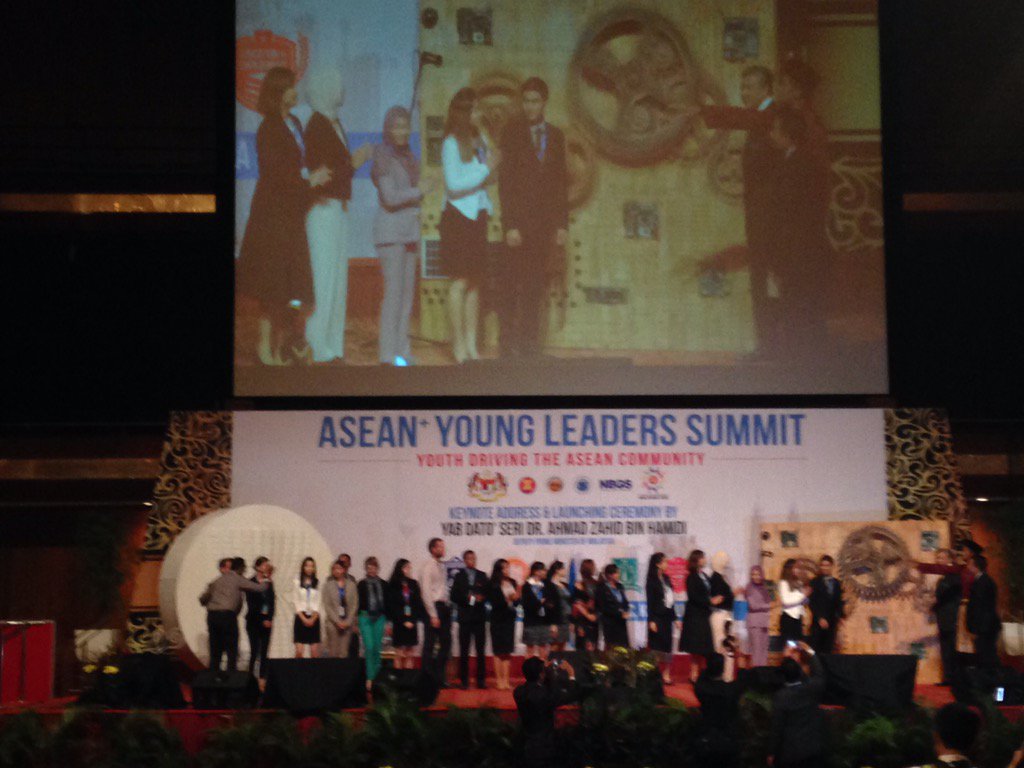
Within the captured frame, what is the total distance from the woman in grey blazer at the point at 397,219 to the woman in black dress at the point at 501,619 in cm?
272

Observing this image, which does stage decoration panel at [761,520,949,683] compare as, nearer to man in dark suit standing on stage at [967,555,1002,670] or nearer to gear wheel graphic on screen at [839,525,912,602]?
gear wheel graphic on screen at [839,525,912,602]

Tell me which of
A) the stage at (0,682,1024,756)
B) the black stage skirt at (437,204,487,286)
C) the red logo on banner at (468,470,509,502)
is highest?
the black stage skirt at (437,204,487,286)

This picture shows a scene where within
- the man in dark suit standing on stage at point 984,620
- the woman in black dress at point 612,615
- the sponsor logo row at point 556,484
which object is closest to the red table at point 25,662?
the sponsor logo row at point 556,484

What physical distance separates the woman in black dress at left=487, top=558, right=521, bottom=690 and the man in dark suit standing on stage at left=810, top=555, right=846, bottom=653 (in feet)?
9.17

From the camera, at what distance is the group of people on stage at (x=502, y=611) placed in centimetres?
1248

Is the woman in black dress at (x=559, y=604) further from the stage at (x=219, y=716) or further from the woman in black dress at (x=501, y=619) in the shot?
the stage at (x=219, y=716)

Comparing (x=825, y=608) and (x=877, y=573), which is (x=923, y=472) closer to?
(x=877, y=573)

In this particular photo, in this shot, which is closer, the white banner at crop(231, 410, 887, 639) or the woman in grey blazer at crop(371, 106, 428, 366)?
the white banner at crop(231, 410, 887, 639)

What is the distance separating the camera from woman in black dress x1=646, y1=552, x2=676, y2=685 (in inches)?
495

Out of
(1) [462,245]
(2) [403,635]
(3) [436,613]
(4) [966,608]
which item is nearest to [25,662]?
(2) [403,635]

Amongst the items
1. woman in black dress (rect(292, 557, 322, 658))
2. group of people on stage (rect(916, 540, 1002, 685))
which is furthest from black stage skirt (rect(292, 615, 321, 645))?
group of people on stage (rect(916, 540, 1002, 685))

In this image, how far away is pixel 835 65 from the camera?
13789mm

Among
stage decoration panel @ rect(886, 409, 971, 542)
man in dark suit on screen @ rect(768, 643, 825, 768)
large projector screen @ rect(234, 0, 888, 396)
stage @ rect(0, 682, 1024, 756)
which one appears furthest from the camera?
large projector screen @ rect(234, 0, 888, 396)

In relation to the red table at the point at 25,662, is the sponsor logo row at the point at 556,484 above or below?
above
